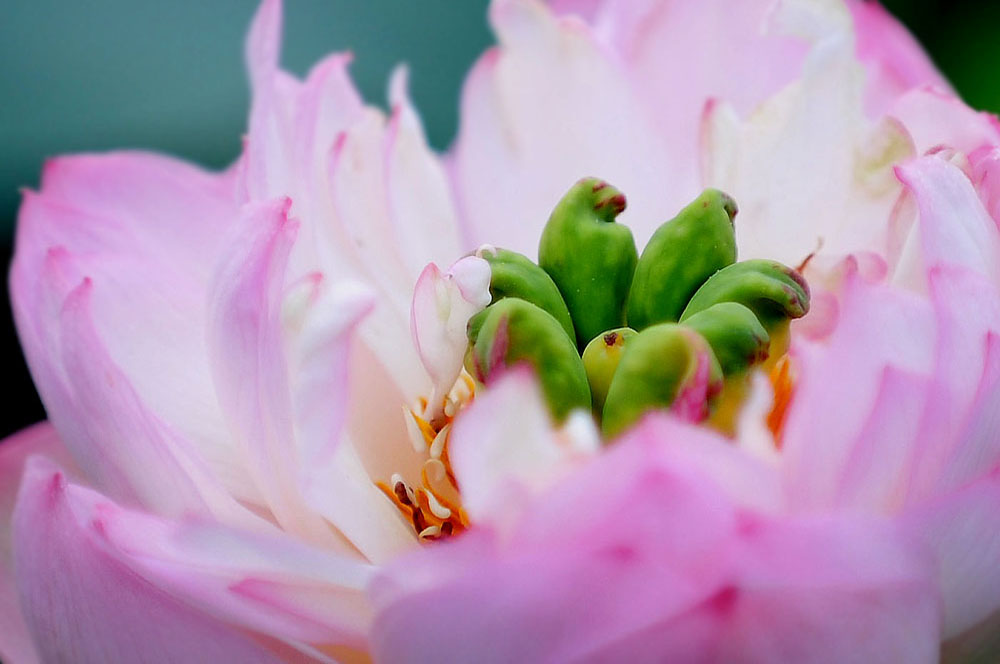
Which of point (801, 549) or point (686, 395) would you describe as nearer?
point (801, 549)

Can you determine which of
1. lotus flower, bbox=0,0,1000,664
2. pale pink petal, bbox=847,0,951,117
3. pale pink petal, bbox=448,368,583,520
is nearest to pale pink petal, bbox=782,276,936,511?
lotus flower, bbox=0,0,1000,664

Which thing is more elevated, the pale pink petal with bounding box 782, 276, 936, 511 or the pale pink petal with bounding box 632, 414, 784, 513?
the pale pink petal with bounding box 632, 414, 784, 513

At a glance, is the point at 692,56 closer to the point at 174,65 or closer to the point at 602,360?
the point at 602,360

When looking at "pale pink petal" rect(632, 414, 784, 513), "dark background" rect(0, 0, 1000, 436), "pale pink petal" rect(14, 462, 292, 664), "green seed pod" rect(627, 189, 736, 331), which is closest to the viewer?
"pale pink petal" rect(632, 414, 784, 513)

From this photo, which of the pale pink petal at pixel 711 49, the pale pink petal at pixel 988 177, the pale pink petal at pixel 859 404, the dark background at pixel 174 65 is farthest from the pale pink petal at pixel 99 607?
the dark background at pixel 174 65

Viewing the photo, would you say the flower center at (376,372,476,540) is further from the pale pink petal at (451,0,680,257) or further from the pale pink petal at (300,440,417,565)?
the pale pink petal at (451,0,680,257)

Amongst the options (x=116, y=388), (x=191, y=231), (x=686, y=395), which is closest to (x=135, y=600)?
(x=116, y=388)

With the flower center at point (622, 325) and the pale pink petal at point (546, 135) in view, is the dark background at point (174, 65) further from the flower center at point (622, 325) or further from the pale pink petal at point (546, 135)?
the flower center at point (622, 325)

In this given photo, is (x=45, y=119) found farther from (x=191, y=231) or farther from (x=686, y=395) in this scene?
(x=686, y=395)
